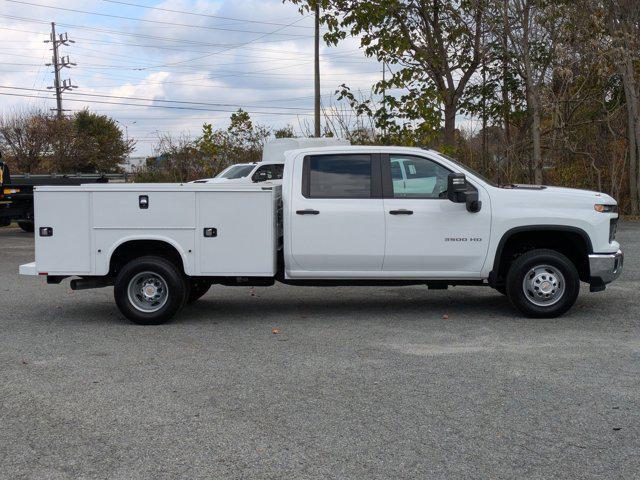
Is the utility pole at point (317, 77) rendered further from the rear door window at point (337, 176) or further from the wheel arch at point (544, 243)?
the wheel arch at point (544, 243)

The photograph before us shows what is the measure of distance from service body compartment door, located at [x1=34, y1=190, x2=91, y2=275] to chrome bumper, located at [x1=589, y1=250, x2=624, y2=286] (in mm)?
5565

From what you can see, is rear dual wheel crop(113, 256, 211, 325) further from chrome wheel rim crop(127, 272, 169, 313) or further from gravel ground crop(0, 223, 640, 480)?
gravel ground crop(0, 223, 640, 480)

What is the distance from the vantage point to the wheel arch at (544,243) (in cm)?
841

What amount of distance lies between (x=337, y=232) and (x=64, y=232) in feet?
9.92

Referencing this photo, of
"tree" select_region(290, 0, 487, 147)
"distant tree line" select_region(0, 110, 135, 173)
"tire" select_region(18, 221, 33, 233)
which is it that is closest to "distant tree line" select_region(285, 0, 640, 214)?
"tree" select_region(290, 0, 487, 147)

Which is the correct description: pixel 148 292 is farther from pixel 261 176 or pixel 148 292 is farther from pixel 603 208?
pixel 261 176

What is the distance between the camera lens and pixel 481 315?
8930 mm

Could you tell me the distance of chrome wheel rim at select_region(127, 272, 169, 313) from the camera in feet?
28.1

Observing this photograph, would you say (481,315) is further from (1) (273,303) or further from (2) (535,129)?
(2) (535,129)

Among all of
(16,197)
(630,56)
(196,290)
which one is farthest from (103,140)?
(196,290)

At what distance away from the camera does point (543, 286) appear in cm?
852

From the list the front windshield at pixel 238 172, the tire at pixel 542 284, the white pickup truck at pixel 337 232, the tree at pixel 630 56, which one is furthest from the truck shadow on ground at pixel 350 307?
the tree at pixel 630 56

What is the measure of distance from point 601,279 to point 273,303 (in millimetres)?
4071

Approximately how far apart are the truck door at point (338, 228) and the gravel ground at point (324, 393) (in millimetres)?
698
